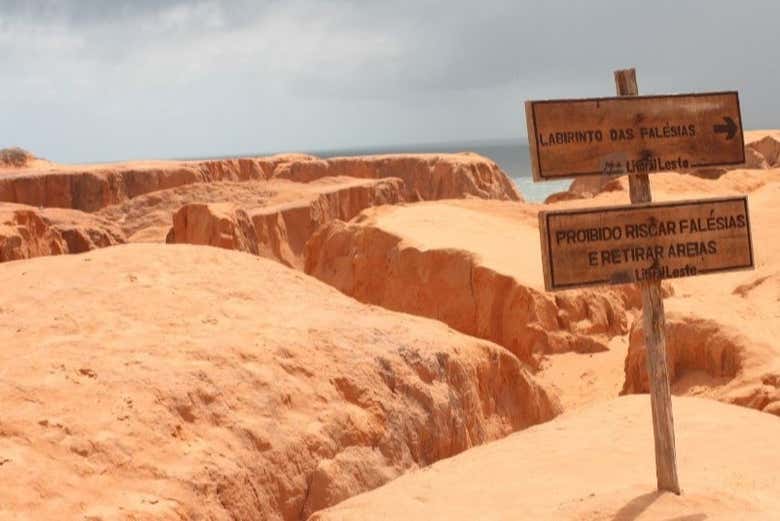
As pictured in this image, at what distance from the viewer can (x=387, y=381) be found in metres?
7.16

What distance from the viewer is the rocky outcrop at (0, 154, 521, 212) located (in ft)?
135

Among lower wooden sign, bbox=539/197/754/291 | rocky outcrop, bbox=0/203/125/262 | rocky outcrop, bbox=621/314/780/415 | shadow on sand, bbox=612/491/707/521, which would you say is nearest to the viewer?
shadow on sand, bbox=612/491/707/521

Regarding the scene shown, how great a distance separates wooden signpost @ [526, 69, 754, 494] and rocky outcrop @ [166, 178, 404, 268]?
65.0 feet

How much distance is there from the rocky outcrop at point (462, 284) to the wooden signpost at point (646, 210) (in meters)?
9.28

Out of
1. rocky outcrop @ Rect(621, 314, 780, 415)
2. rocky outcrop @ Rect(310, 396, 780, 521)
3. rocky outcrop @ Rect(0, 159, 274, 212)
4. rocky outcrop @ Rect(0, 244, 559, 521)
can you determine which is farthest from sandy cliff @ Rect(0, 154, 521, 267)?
rocky outcrop @ Rect(310, 396, 780, 521)

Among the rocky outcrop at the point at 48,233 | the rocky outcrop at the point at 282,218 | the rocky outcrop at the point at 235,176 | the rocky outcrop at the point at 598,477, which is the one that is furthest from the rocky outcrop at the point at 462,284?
the rocky outcrop at the point at 235,176

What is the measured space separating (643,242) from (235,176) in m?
45.5

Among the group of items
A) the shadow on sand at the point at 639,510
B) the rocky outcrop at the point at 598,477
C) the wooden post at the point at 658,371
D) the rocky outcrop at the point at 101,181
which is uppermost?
the rocky outcrop at the point at 101,181

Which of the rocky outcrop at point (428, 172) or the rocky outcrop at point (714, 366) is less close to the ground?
the rocky outcrop at point (428, 172)

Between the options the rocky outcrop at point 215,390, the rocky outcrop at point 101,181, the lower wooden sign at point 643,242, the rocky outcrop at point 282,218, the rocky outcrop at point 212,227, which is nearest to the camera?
the lower wooden sign at point 643,242

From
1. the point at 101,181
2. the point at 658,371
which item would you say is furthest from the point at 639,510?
the point at 101,181

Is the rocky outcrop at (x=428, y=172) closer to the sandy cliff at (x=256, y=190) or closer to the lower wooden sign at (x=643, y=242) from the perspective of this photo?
the sandy cliff at (x=256, y=190)

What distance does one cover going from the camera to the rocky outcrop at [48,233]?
19.6m

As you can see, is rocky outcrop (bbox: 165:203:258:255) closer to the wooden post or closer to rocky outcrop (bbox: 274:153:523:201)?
the wooden post
